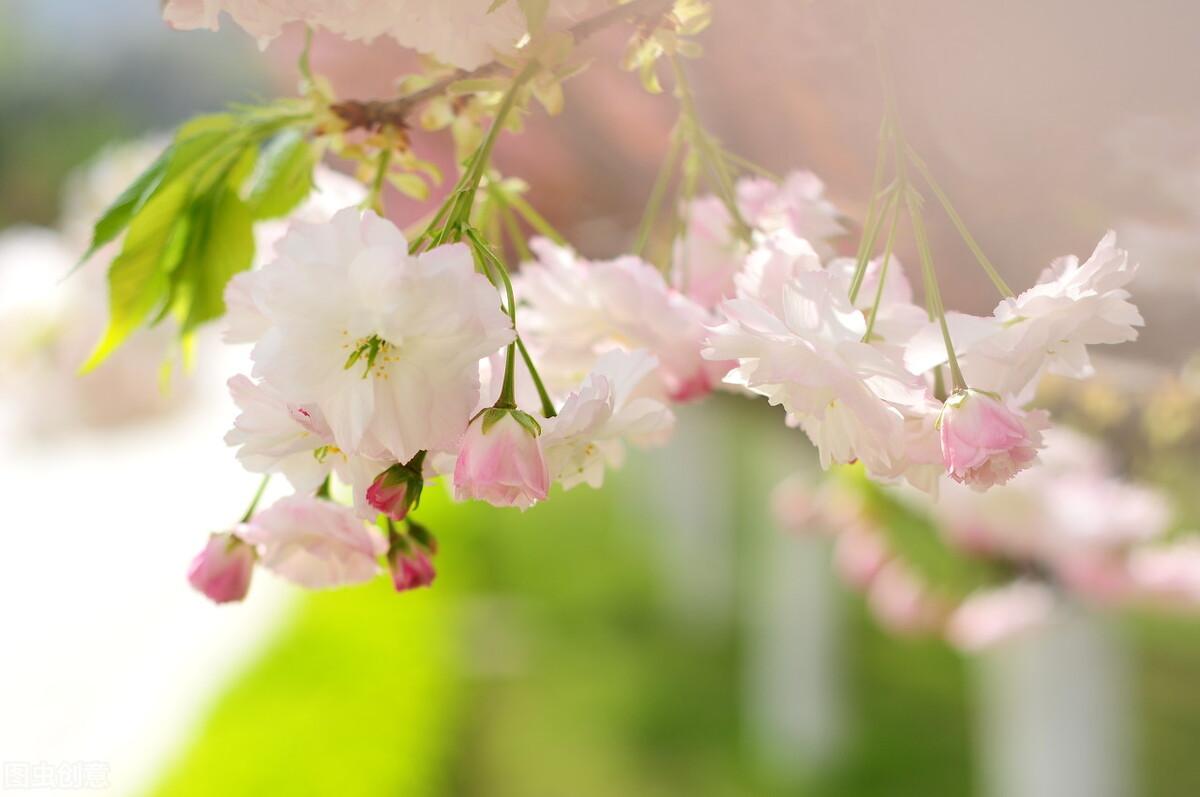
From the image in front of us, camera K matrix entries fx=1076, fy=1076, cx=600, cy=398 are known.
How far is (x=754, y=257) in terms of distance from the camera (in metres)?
0.30

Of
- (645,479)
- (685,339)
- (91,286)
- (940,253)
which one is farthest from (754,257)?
(645,479)

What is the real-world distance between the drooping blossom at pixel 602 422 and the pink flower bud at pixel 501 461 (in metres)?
0.01

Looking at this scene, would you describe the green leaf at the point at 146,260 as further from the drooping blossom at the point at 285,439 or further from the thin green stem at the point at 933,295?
the thin green stem at the point at 933,295

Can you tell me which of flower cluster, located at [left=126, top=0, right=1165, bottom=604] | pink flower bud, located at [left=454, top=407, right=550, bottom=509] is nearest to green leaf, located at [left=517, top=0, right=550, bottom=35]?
flower cluster, located at [left=126, top=0, right=1165, bottom=604]

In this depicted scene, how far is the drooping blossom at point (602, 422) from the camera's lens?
0.29 m

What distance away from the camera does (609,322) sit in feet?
1.19

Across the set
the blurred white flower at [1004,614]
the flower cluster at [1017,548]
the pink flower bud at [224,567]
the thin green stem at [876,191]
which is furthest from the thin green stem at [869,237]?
the blurred white flower at [1004,614]

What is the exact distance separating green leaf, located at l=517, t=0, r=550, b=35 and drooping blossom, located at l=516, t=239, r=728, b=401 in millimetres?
90

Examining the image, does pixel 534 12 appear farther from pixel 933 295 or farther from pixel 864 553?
pixel 864 553

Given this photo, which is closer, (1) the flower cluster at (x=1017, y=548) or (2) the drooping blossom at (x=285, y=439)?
(2) the drooping blossom at (x=285, y=439)


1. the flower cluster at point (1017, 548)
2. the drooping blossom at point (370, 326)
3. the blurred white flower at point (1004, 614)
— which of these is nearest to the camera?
the drooping blossom at point (370, 326)

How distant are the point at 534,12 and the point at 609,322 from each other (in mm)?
110

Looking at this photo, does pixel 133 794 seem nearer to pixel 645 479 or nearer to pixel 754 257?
pixel 754 257

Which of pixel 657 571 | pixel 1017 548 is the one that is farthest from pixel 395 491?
pixel 657 571
